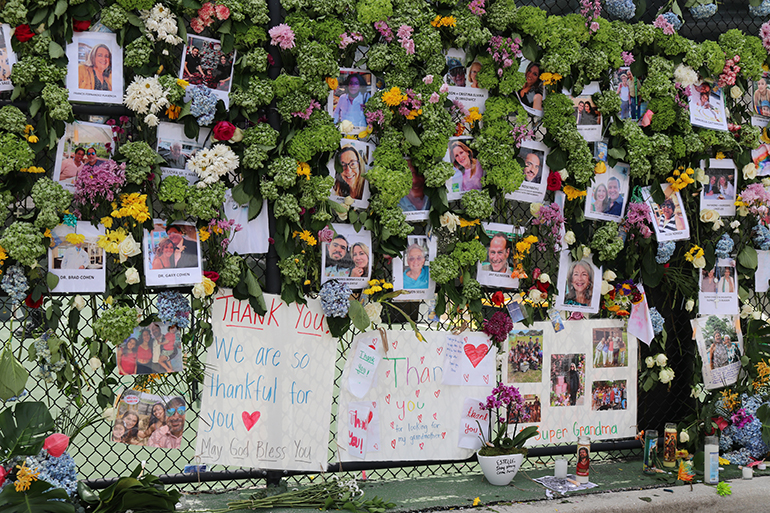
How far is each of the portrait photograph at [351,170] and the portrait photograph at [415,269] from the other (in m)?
0.31

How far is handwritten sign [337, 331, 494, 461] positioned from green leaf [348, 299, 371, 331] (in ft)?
0.72

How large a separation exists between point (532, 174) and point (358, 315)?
113 centimetres

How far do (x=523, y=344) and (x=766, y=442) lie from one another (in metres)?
1.39

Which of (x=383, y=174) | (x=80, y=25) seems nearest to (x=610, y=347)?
(x=383, y=174)

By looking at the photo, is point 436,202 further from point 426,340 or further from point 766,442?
point 766,442

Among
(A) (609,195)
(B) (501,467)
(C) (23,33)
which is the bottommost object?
(B) (501,467)

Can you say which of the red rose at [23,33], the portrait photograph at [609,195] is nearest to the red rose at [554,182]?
the portrait photograph at [609,195]

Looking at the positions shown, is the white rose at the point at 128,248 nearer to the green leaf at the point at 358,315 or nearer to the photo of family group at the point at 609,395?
the green leaf at the point at 358,315

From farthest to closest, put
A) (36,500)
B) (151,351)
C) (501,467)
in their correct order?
(501,467) → (151,351) → (36,500)

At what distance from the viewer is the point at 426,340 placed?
3.15 m

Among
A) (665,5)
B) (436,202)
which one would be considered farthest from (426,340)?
(665,5)

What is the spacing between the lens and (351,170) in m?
2.98

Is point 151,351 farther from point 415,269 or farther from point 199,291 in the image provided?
point 415,269

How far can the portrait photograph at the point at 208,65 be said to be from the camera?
2754mm
